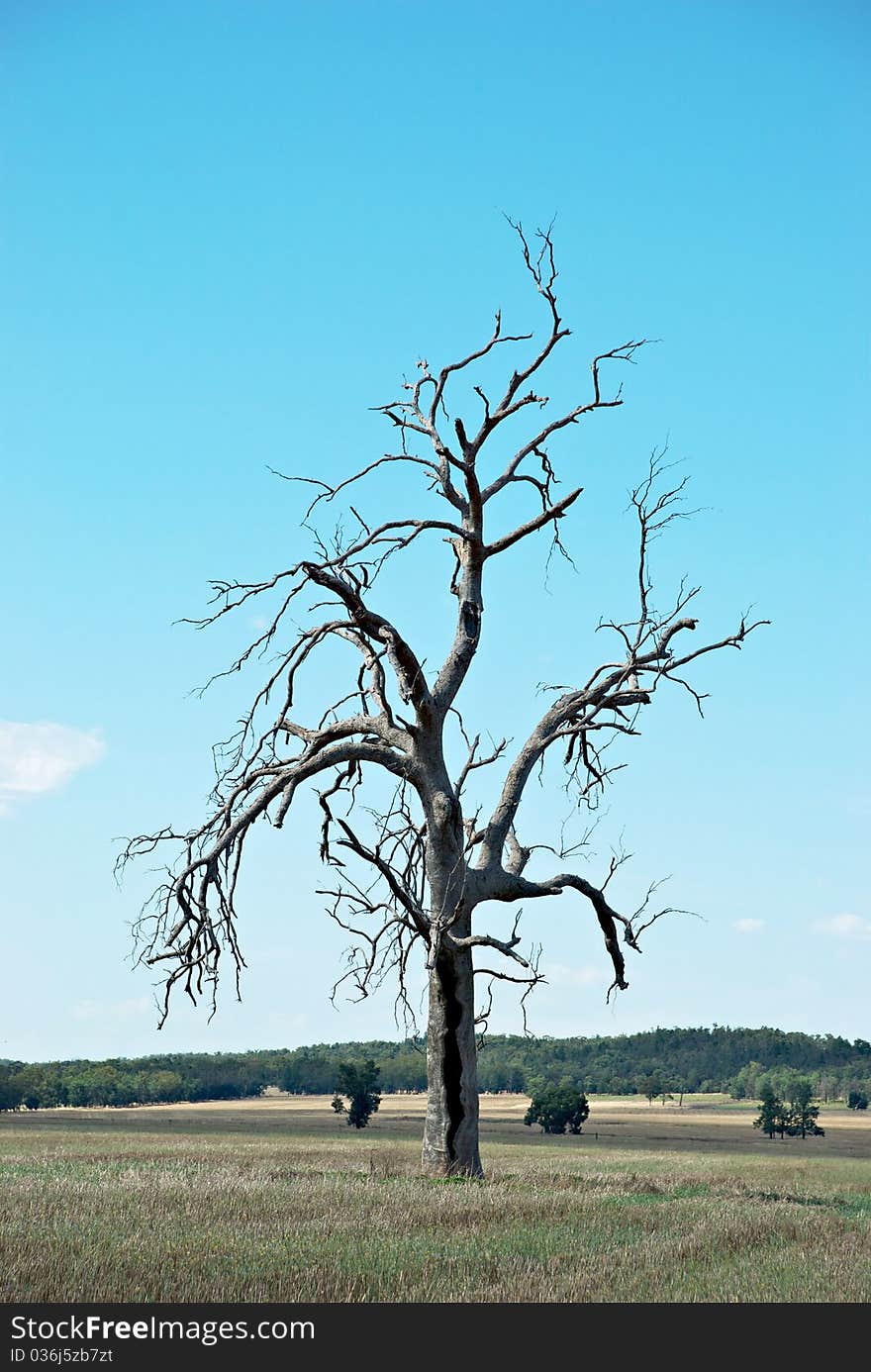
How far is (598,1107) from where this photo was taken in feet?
372

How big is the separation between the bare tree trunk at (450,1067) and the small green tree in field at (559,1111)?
53.2m

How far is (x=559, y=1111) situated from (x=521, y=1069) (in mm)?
59091

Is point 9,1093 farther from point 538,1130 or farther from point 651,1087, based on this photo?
point 651,1087

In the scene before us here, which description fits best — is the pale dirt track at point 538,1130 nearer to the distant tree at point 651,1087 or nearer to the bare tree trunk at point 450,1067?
the distant tree at point 651,1087

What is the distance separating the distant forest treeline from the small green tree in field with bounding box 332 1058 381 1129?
21726mm

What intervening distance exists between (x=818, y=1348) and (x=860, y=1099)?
124 meters

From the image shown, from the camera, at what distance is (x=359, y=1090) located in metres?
73.6

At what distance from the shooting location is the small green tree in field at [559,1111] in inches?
2864

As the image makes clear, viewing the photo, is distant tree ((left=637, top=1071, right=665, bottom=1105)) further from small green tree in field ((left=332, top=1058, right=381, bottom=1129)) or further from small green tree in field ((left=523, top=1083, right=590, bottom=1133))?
small green tree in field ((left=332, top=1058, right=381, bottom=1129))

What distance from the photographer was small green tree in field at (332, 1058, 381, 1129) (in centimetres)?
7288

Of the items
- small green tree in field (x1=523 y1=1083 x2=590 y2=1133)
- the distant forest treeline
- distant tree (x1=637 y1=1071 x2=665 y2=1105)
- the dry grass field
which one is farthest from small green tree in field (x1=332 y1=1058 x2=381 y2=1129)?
distant tree (x1=637 y1=1071 x2=665 y2=1105)

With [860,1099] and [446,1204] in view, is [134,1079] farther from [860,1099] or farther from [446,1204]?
[446,1204]

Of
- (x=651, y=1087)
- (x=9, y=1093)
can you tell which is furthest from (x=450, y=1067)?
(x=651, y=1087)

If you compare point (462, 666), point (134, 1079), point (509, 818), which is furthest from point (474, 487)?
point (134, 1079)
